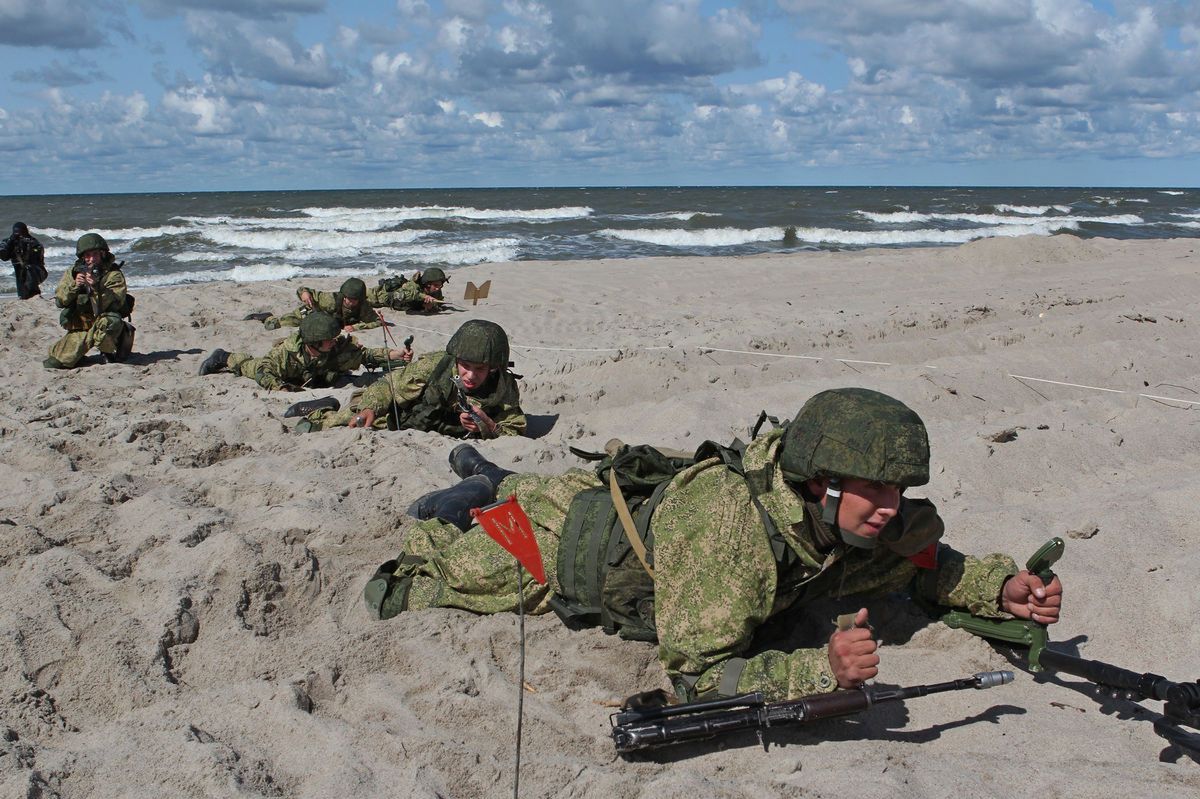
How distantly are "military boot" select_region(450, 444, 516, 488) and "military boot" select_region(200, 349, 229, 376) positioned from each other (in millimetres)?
3965

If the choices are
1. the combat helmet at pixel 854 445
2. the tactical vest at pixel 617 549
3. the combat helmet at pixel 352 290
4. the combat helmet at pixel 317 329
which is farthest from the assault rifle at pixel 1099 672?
the combat helmet at pixel 352 290

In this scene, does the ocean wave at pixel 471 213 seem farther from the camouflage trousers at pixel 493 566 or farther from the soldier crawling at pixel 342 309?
the camouflage trousers at pixel 493 566

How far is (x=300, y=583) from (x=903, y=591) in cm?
221

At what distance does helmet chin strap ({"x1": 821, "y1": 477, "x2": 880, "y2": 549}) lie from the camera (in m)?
2.61

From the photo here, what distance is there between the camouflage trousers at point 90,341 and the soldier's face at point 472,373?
4073 mm

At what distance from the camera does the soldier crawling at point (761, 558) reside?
8.47 feet

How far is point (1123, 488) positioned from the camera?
4441 millimetres

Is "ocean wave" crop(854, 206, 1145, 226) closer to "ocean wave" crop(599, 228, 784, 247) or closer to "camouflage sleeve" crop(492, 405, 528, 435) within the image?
"ocean wave" crop(599, 228, 784, 247)

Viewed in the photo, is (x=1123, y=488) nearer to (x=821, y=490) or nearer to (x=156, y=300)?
(x=821, y=490)

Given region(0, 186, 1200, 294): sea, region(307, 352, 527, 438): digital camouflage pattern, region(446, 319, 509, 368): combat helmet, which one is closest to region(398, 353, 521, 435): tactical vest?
region(307, 352, 527, 438): digital camouflage pattern

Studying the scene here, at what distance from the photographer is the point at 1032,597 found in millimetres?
3008

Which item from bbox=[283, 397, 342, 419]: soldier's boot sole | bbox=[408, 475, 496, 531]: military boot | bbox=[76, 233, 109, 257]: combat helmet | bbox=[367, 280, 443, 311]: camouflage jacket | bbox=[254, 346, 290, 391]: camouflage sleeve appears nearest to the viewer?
bbox=[408, 475, 496, 531]: military boot

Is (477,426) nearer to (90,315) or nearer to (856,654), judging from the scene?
(856,654)

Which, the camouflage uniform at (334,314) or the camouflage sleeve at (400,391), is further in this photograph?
the camouflage uniform at (334,314)
